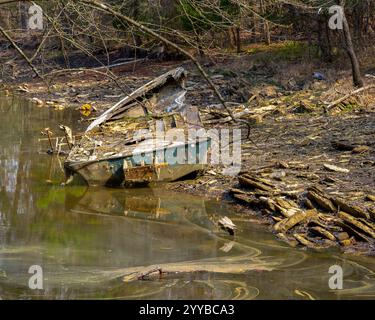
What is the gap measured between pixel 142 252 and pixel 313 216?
2833mm

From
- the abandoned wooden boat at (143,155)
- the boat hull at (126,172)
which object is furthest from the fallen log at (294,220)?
the boat hull at (126,172)

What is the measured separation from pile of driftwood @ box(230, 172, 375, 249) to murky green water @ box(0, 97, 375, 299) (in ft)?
1.11

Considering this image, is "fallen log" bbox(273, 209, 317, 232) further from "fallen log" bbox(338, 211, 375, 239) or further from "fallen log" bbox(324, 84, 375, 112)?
"fallen log" bbox(324, 84, 375, 112)

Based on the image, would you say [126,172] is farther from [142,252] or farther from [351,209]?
[351,209]

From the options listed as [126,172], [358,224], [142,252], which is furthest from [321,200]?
[126,172]

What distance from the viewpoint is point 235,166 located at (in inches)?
621

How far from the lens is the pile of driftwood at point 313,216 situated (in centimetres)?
1073

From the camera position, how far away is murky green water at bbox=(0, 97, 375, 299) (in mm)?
9062

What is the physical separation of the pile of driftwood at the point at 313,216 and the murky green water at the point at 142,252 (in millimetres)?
339

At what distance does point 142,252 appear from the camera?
1098cm

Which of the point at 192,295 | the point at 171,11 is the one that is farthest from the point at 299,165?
the point at 171,11

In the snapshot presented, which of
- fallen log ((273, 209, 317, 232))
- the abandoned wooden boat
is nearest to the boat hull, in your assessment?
the abandoned wooden boat
